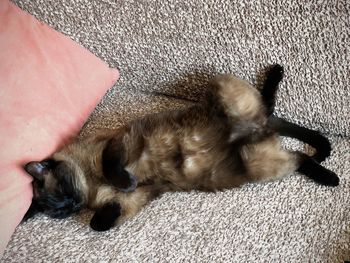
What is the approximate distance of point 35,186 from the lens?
1.26 meters

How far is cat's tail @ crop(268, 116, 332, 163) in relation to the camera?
1.21m

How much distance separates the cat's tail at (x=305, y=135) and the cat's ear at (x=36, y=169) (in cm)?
69

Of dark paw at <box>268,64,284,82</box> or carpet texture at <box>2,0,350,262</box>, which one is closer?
carpet texture at <box>2,0,350,262</box>

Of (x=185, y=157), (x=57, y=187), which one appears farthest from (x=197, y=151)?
(x=57, y=187)

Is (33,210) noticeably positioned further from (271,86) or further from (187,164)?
(271,86)

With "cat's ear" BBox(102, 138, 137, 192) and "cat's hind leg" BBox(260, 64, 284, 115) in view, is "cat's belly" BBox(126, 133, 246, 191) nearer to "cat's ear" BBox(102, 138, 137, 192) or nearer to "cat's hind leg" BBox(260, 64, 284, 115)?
"cat's ear" BBox(102, 138, 137, 192)

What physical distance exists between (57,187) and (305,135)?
779 mm

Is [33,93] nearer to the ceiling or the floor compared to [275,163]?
nearer to the ceiling

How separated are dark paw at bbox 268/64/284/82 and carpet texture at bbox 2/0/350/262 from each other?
0.02 metres

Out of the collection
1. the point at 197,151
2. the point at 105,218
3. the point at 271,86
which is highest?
the point at 271,86

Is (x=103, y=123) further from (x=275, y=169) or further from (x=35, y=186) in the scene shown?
(x=275, y=169)

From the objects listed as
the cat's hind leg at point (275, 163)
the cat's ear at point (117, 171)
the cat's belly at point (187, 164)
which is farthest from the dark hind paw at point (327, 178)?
the cat's ear at point (117, 171)

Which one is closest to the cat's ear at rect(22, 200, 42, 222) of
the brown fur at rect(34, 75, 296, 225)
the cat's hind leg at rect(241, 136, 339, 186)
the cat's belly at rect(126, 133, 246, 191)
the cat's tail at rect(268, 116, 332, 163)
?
the brown fur at rect(34, 75, 296, 225)

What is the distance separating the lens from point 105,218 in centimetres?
116
